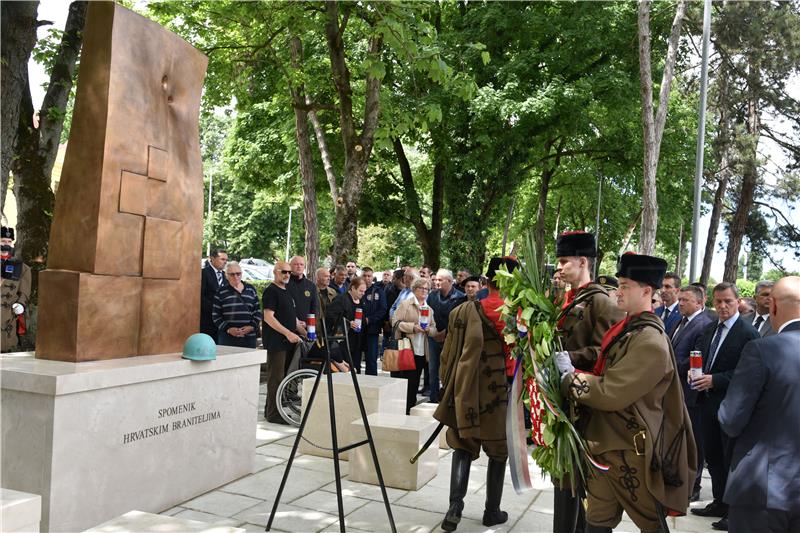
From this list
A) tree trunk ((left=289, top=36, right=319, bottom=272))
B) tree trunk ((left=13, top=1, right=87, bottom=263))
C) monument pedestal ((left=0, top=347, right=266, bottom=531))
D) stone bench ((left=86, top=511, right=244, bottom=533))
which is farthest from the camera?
tree trunk ((left=289, top=36, right=319, bottom=272))

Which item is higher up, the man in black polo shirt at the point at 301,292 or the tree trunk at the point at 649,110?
the tree trunk at the point at 649,110

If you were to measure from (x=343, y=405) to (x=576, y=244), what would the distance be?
375 cm

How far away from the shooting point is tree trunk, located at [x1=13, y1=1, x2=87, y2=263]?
10633 mm

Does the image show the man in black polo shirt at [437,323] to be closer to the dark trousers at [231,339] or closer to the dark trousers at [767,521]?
the dark trousers at [231,339]

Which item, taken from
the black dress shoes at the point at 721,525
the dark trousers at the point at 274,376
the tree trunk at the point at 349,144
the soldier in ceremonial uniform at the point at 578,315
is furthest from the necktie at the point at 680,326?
the tree trunk at the point at 349,144

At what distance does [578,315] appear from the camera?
15.8 feet

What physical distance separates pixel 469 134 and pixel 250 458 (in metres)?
16.4

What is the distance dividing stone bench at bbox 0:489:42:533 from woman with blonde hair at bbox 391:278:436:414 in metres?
7.20

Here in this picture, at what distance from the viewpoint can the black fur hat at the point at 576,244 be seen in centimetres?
484

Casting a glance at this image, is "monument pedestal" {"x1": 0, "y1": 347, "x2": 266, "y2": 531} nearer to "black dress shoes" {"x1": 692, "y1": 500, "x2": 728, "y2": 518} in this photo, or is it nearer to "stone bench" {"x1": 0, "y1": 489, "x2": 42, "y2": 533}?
"stone bench" {"x1": 0, "y1": 489, "x2": 42, "y2": 533}

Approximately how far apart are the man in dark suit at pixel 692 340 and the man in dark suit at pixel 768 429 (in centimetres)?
273

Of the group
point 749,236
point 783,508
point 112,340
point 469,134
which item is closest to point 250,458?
point 112,340

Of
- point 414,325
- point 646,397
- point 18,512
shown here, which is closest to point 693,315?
point 646,397

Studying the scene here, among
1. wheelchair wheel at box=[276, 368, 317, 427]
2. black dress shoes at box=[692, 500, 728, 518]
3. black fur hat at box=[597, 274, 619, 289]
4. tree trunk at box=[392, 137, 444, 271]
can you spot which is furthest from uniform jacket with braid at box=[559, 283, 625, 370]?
tree trunk at box=[392, 137, 444, 271]
